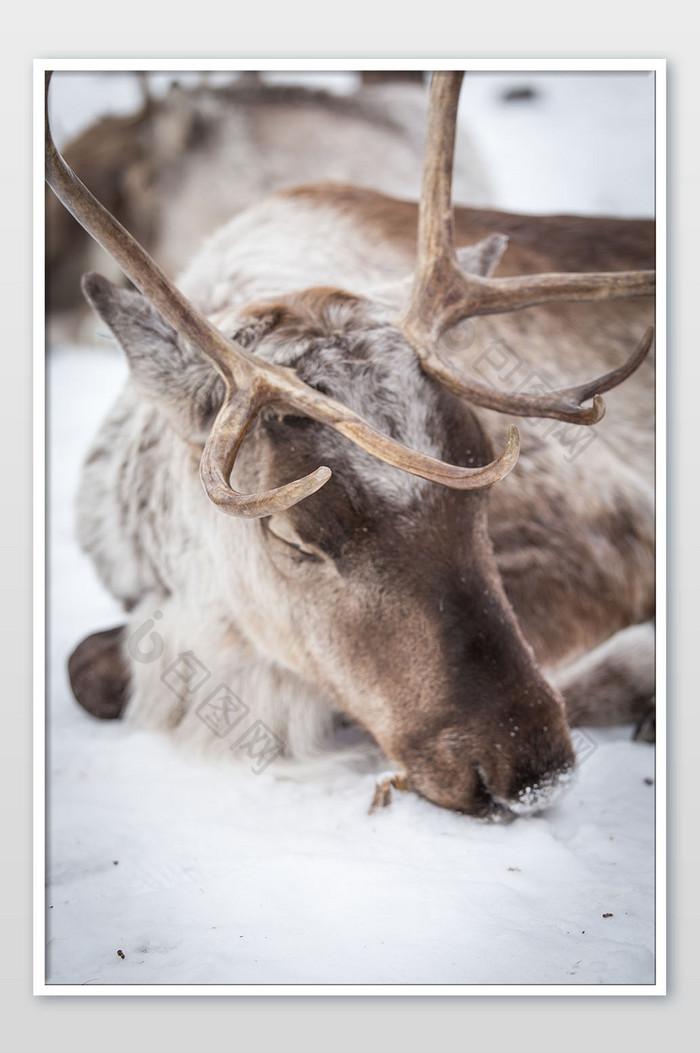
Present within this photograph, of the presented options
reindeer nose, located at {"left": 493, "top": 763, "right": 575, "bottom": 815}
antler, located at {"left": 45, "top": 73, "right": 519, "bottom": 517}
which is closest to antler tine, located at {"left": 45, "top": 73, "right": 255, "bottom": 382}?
antler, located at {"left": 45, "top": 73, "right": 519, "bottom": 517}

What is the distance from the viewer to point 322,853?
5.13ft

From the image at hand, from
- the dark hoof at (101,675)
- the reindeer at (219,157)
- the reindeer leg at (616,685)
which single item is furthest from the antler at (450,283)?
the dark hoof at (101,675)

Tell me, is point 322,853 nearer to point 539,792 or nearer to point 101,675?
point 539,792

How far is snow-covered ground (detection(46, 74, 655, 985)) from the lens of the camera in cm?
150

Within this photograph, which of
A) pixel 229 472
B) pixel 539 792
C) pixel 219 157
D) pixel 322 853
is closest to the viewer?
pixel 229 472

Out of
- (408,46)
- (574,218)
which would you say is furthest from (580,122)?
(408,46)

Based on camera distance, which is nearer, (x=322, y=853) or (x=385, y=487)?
(x=385, y=487)

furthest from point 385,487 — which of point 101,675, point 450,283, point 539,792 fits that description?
point 101,675

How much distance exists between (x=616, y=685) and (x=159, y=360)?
1141 millimetres

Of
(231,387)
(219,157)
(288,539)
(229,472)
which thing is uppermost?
(219,157)

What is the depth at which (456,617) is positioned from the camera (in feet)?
4.63

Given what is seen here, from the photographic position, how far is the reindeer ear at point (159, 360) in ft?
4.91
